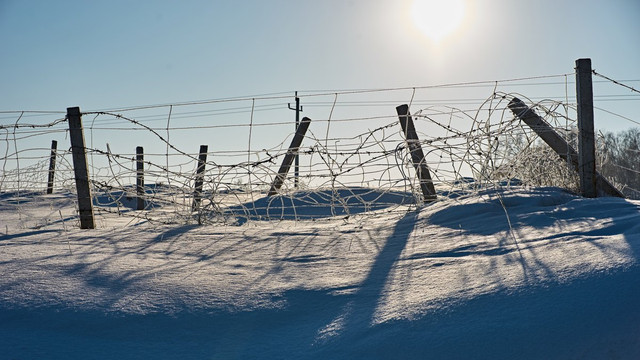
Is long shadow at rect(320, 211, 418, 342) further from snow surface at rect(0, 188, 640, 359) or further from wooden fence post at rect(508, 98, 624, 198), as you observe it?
wooden fence post at rect(508, 98, 624, 198)

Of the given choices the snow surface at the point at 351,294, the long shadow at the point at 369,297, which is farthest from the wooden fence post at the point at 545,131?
the long shadow at the point at 369,297

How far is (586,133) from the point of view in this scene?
14.9 feet

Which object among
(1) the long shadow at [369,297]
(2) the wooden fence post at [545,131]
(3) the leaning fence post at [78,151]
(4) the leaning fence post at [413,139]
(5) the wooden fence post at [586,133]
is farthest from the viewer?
(4) the leaning fence post at [413,139]

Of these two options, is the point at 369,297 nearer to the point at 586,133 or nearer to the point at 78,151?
the point at 586,133

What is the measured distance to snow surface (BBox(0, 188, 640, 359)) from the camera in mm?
2092

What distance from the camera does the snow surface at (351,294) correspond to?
6.86ft

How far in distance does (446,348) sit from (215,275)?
1.48 meters

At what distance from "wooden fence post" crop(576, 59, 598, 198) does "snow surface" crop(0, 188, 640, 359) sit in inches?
17.5

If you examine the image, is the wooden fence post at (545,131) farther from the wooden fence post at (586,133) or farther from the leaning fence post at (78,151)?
the leaning fence post at (78,151)

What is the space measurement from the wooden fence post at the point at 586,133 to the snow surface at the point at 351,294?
45 cm

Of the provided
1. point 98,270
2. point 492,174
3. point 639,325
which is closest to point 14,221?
point 98,270

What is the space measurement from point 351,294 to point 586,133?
2.96 meters

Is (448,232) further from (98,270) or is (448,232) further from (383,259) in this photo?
(98,270)

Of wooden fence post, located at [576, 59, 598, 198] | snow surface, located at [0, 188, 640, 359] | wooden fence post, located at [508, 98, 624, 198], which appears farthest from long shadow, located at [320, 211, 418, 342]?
wooden fence post, located at [508, 98, 624, 198]
